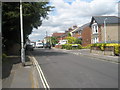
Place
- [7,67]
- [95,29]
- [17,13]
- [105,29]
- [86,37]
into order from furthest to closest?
[86,37], [95,29], [105,29], [17,13], [7,67]

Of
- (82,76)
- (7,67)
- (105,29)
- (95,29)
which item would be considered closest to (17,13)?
(7,67)

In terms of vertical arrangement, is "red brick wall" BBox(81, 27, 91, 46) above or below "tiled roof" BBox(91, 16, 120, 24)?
below

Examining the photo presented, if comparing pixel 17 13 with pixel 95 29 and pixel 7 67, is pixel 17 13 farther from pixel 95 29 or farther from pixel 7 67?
pixel 95 29

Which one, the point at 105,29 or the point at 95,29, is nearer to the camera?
the point at 105,29

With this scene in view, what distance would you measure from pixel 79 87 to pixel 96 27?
47.9 metres

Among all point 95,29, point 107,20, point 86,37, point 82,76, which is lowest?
point 82,76

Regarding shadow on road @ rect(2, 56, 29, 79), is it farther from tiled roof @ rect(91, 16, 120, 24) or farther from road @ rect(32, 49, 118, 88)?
tiled roof @ rect(91, 16, 120, 24)

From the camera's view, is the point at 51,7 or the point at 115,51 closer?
the point at 115,51

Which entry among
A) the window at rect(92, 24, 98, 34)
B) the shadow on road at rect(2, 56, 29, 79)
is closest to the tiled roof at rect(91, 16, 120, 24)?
the window at rect(92, 24, 98, 34)

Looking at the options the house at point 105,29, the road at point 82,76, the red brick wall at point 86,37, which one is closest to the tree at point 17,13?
the road at point 82,76

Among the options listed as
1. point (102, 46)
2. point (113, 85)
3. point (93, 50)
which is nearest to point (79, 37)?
point (93, 50)

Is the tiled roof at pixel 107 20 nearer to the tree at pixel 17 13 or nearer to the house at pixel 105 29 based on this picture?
the house at pixel 105 29

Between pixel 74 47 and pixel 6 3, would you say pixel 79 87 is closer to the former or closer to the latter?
pixel 6 3

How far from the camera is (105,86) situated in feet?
29.2
